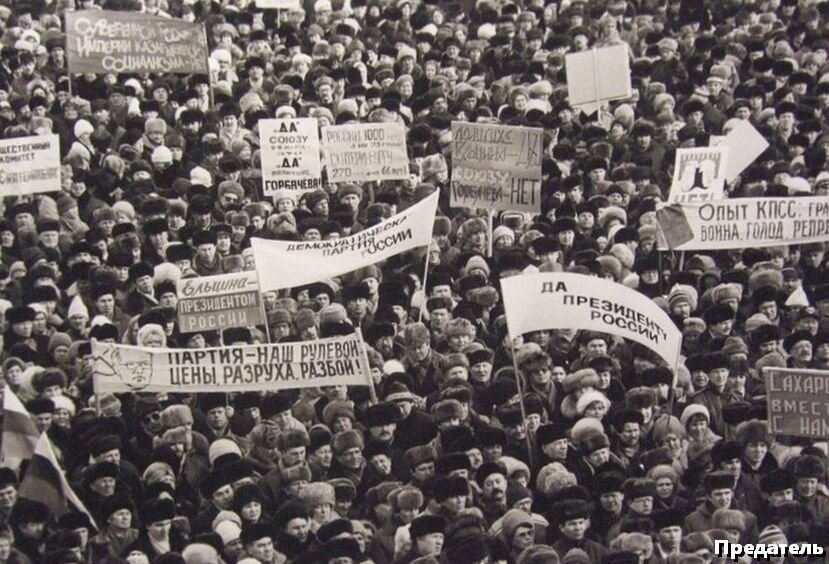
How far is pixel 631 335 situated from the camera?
1352 centimetres

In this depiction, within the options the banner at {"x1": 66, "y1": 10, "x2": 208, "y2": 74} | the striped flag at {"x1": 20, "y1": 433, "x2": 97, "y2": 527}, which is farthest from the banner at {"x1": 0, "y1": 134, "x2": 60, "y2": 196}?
the striped flag at {"x1": 20, "y1": 433, "x2": 97, "y2": 527}

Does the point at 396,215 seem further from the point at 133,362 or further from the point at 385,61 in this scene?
the point at 385,61

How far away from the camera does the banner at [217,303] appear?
14250 millimetres

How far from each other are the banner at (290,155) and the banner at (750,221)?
3156 mm

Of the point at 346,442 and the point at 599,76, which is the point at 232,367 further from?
the point at 599,76

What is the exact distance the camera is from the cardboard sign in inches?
717

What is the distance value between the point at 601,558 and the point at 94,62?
8.41 meters

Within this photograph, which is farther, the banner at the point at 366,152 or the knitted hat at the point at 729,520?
the banner at the point at 366,152

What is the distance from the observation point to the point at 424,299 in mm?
14484

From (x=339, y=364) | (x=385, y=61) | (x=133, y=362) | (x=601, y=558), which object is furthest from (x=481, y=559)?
(x=385, y=61)

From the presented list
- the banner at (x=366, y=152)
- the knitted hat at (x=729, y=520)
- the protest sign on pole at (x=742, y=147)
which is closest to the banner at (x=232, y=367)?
the knitted hat at (x=729, y=520)

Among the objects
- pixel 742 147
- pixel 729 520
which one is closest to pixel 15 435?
pixel 729 520

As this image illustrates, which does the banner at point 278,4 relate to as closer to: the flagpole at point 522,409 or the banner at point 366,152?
the banner at point 366,152

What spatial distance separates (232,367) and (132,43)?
6220 millimetres
